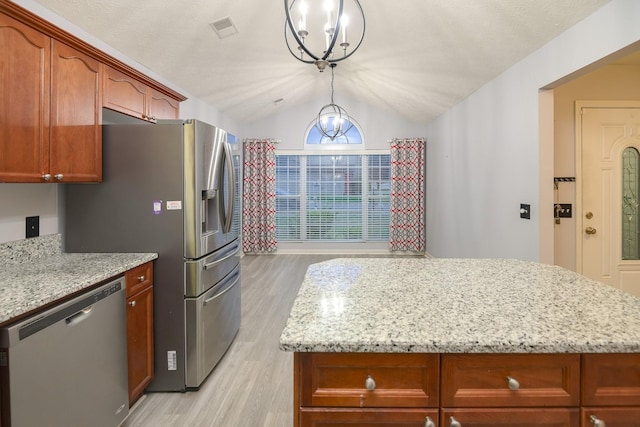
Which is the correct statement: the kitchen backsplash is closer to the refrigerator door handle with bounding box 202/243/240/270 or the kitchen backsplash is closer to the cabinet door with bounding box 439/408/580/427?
the refrigerator door handle with bounding box 202/243/240/270

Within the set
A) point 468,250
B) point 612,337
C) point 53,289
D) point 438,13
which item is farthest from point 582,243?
point 53,289

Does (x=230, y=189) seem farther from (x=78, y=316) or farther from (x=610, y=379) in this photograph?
Answer: (x=610, y=379)

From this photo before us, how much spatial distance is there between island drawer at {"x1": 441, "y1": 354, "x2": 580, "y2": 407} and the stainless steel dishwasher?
1.45 metres

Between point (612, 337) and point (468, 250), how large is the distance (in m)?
3.67

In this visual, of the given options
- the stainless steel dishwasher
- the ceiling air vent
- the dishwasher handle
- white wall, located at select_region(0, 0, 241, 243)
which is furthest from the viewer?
the ceiling air vent

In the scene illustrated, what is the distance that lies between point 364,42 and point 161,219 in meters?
2.81

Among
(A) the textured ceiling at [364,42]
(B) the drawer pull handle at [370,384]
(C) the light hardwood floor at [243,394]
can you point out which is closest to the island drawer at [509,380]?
(B) the drawer pull handle at [370,384]

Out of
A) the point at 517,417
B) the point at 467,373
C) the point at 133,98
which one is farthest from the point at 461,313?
the point at 133,98

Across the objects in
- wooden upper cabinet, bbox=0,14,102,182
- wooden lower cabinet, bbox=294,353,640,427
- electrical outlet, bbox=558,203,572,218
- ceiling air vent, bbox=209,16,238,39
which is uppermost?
ceiling air vent, bbox=209,16,238,39

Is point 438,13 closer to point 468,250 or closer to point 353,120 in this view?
point 468,250

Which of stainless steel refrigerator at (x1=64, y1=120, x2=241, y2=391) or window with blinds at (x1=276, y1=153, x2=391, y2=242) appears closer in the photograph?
stainless steel refrigerator at (x1=64, y1=120, x2=241, y2=391)

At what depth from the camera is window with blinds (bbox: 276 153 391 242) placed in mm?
6805

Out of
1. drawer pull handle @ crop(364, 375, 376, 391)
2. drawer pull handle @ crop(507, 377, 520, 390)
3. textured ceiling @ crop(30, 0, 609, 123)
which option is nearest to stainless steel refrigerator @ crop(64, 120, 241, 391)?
textured ceiling @ crop(30, 0, 609, 123)

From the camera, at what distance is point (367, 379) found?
95 centimetres
